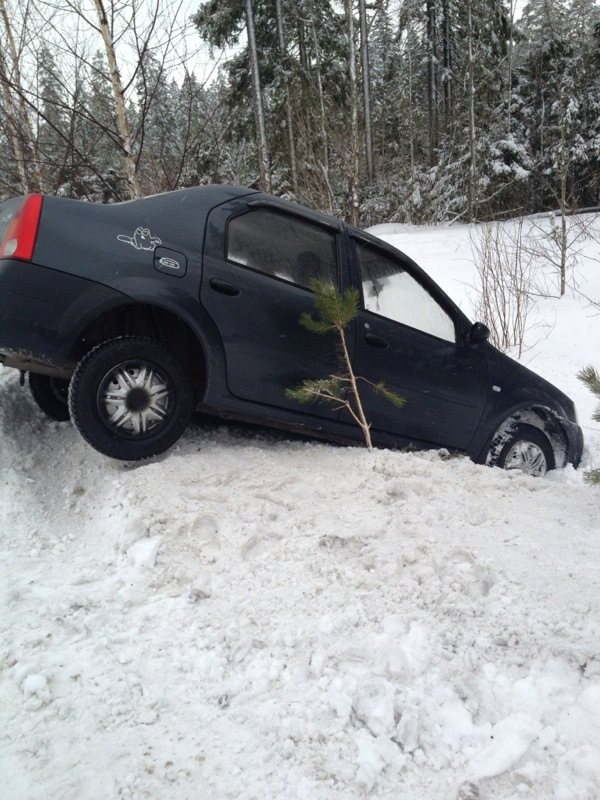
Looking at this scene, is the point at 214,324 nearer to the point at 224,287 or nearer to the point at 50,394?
the point at 224,287

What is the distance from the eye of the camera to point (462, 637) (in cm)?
198

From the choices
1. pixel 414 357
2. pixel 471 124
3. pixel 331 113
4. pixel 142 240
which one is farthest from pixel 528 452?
pixel 471 124

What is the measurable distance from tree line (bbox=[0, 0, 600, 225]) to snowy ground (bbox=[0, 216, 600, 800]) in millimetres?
4901

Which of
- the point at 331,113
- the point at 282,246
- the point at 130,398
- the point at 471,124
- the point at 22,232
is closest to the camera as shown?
the point at 22,232

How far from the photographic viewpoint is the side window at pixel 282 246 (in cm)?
343

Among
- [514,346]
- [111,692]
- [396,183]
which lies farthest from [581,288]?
[396,183]

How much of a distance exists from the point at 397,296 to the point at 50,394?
8.75ft

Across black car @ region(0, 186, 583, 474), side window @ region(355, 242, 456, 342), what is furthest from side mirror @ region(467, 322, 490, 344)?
side window @ region(355, 242, 456, 342)

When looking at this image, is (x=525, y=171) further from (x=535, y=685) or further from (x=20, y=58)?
(x=535, y=685)

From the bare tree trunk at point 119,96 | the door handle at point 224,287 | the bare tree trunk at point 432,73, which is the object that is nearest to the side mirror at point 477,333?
the door handle at point 224,287

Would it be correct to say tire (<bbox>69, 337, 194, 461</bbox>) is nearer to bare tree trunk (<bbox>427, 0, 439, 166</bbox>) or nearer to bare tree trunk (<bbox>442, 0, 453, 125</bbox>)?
bare tree trunk (<bbox>442, 0, 453, 125</bbox>)

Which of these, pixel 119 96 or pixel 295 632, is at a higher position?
pixel 119 96

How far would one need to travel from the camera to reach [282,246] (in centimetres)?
359

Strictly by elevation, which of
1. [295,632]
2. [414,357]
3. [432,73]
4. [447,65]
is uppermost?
[447,65]
